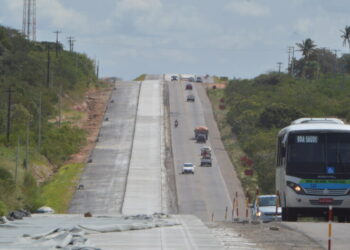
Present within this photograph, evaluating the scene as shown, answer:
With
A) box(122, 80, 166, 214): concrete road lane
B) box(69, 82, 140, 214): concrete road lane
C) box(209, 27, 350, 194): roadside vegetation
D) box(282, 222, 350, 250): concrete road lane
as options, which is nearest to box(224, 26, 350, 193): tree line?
box(209, 27, 350, 194): roadside vegetation

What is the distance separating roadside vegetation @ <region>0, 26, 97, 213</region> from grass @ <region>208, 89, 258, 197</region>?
614 inches

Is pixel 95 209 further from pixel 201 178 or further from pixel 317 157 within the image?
pixel 317 157

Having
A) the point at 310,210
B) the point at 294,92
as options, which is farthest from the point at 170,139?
the point at 310,210

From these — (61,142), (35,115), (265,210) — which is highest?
(35,115)

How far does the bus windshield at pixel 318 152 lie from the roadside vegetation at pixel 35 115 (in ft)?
101

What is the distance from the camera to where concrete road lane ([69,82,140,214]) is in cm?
7119

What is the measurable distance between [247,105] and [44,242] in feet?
359

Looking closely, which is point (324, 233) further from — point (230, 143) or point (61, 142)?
point (230, 143)

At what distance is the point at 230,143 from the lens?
108500 millimetres

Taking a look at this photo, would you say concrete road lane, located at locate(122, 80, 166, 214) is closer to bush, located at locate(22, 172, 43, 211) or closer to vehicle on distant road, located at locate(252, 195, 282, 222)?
bush, located at locate(22, 172, 43, 211)

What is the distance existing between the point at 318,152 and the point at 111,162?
211ft

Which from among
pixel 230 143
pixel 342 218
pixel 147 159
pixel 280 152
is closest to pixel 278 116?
pixel 230 143

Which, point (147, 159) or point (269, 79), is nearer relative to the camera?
point (147, 159)

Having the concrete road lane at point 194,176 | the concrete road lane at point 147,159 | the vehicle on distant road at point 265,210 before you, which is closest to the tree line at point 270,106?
the concrete road lane at point 194,176
